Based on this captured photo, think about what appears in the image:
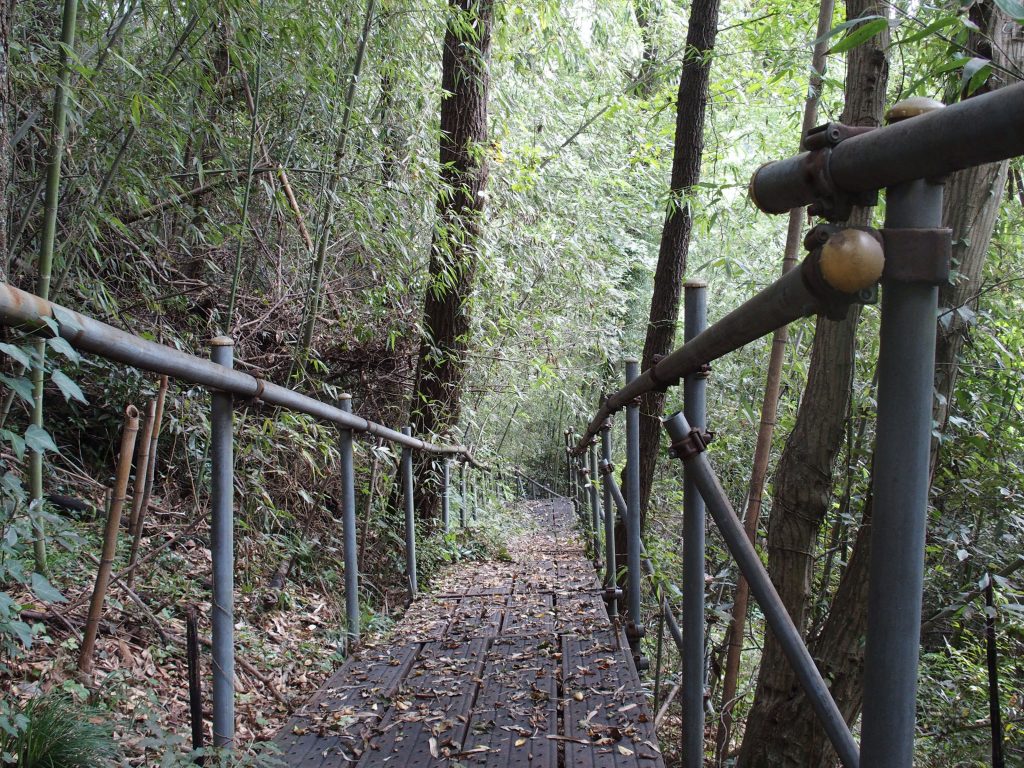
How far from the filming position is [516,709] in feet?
7.33

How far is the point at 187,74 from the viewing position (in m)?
3.43

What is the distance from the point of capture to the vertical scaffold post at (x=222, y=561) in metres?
1.72

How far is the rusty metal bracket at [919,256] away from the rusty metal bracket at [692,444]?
2.19ft

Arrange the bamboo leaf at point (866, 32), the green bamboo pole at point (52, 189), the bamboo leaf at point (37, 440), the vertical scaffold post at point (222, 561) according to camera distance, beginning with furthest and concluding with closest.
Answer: the green bamboo pole at point (52, 189)
the vertical scaffold post at point (222, 561)
the bamboo leaf at point (866, 32)
the bamboo leaf at point (37, 440)

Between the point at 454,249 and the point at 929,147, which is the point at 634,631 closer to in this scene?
the point at 929,147

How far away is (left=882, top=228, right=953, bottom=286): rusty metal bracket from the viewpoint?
678 millimetres

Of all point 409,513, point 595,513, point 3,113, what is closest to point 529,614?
point 409,513

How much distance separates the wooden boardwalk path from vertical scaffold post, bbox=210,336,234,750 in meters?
0.30

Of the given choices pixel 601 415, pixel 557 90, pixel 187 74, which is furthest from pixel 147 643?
pixel 557 90

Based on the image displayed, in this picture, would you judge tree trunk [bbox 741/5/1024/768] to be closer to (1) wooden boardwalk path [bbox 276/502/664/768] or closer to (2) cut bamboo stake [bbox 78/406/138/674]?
(1) wooden boardwalk path [bbox 276/502/664/768]

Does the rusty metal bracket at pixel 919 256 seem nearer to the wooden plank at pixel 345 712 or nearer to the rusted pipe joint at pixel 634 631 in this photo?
the wooden plank at pixel 345 712

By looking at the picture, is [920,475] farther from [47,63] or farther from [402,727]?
[47,63]

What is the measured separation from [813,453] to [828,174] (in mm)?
1892

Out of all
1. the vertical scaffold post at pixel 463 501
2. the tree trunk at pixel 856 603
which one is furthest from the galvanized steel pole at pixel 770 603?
the vertical scaffold post at pixel 463 501
